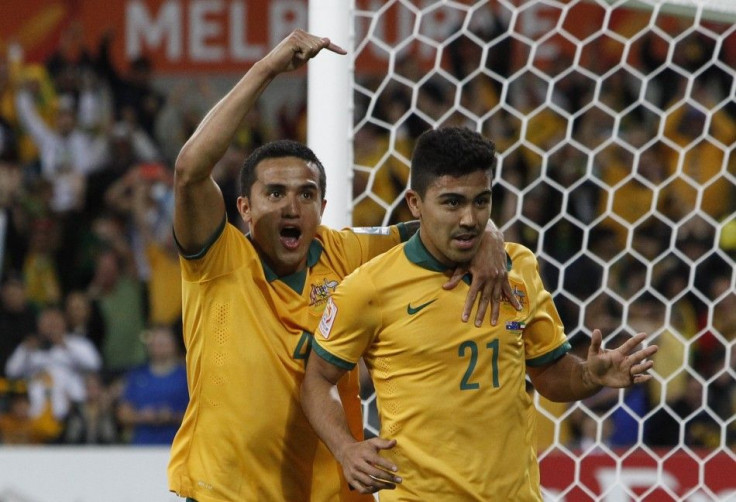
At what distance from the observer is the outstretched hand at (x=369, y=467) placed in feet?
7.23

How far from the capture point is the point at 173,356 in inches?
235

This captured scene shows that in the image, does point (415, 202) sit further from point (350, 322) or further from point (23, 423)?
point (23, 423)

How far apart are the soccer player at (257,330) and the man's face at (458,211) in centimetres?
13

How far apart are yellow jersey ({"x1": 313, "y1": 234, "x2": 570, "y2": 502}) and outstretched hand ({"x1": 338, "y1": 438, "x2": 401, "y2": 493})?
10 cm

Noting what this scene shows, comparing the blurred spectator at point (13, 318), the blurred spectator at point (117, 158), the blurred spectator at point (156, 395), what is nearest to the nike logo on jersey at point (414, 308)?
the blurred spectator at point (156, 395)

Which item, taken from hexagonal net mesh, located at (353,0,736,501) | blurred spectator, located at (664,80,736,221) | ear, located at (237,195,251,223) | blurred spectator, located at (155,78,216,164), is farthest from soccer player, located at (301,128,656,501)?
blurred spectator, located at (155,78,216,164)

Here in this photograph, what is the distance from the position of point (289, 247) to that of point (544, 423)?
2.10 metres

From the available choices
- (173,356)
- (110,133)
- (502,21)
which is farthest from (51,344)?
(502,21)

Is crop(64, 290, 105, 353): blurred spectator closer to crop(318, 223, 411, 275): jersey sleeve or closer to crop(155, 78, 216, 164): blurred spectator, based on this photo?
crop(155, 78, 216, 164): blurred spectator

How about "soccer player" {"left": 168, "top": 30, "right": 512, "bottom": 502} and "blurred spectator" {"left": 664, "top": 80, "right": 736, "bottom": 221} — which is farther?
"blurred spectator" {"left": 664, "top": 80, "right": 736, "bottom": 221}

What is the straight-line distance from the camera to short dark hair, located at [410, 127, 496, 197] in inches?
92.5

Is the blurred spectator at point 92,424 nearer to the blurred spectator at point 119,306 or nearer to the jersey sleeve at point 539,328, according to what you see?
the blurred spectator at point 119,306

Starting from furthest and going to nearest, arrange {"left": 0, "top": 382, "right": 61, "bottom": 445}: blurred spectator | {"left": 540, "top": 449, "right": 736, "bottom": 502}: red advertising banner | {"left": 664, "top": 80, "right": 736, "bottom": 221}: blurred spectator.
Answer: {"left": 0, "top": 382, "right": 61, "bottom": 445}: blurred spectator
{"left": 664, "top": 80, "right": 736, "bottom": 221}: blurred spectator
{"left": 540, "top": 449, "right": 736, "bottom": 502}: red advertising banner

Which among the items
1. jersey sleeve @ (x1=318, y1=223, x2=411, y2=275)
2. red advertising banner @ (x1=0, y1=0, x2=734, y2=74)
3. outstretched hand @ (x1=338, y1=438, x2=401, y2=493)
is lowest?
outstretched hand @ (x1=338, y1=438, x2=401, y2=493)
